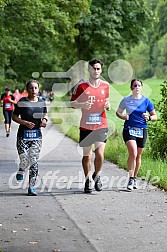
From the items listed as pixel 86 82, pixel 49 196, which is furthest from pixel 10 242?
pixel 86 82

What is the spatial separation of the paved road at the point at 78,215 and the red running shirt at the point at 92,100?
1.17 m

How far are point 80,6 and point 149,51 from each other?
91.3 m

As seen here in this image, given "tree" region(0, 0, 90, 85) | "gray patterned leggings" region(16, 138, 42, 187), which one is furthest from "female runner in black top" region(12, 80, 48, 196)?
"tree" region(0, 0, 90, 85)

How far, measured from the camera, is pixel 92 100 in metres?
11.2

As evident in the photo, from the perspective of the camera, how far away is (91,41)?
40.4 metres

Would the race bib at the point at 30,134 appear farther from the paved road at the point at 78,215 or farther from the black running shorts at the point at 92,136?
the paved road at the point at 78,215

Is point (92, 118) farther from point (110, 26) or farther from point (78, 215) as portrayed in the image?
point (110, 26)

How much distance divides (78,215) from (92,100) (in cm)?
261

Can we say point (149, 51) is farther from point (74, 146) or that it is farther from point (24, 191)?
point (24, 191)

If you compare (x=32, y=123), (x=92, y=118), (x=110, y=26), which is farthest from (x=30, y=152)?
(x=110, y=26)

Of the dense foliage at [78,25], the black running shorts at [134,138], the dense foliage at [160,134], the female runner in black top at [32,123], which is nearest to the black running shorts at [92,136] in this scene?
the black running shorts at [134,138]

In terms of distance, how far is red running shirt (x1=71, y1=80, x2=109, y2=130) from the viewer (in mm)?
11239

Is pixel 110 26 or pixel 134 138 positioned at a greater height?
pixel 110 26

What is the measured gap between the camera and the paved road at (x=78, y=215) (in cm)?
750
